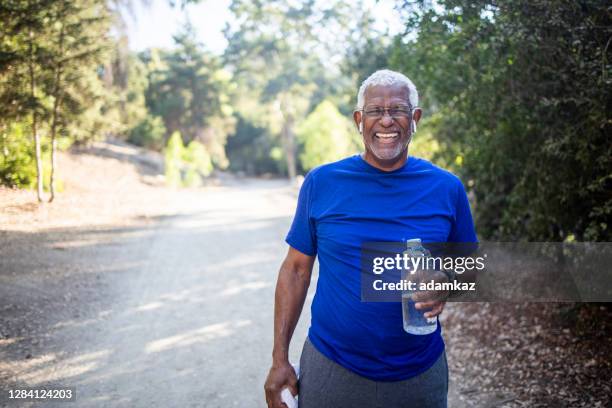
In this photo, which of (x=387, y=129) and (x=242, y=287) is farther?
(x=242, y=287)

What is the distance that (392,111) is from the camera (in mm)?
2178

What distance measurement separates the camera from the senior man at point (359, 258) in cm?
201

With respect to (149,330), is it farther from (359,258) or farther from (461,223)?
(461,223)

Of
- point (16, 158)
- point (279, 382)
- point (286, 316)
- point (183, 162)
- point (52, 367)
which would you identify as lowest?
point (52, 367)

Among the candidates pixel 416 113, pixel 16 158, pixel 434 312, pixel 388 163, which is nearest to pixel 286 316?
pixel 434 312

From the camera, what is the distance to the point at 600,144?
13.8ft

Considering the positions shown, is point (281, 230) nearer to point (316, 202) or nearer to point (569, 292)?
point (569, 292)

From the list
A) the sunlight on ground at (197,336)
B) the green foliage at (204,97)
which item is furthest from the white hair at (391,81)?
the green foliage at (204,97)

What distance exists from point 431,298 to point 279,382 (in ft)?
2.69

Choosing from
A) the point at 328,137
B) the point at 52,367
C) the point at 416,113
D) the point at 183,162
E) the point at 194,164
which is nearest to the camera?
the point at 416,113

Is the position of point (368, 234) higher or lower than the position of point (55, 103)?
lower

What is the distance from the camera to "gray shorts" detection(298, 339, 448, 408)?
6.57 ft

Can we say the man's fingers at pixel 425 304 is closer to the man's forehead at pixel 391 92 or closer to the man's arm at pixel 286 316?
the man's arm at pixel 286 316

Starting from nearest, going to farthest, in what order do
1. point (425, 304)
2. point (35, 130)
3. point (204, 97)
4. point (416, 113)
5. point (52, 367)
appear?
point (425, 304), point (416, 113), point (52, 367), point (35, 130), point (204, 97)
